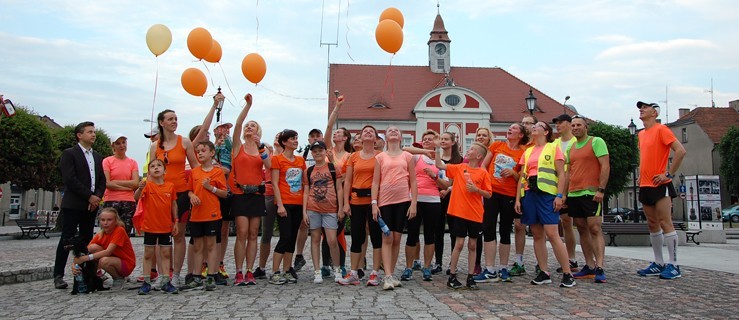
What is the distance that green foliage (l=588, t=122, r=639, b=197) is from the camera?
52.5 m

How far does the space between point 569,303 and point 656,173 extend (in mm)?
2779

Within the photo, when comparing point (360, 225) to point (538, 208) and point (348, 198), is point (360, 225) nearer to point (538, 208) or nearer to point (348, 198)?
point (348, 198)

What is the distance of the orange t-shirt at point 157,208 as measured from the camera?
646 centimetres

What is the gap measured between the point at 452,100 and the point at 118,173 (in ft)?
162

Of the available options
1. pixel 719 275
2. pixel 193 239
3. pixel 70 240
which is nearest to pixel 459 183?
pixel 193 239

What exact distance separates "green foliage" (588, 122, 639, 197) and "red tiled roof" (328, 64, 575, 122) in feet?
14.7

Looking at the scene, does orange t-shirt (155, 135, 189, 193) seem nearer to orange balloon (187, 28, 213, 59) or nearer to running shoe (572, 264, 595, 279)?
orange balloon (187, 28, 213, 59)

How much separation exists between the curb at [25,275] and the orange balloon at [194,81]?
3372 mm

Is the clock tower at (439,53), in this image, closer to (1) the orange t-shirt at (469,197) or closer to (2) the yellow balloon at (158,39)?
(2) the yellow balloon at (158,39)

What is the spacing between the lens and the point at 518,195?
689cm

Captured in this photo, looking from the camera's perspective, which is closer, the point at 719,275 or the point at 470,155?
the point at 470,155

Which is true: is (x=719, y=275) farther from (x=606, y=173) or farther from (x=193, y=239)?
(x=193, y=239)

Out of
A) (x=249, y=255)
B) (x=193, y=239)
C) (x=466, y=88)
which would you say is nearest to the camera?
(x=193, y=239)

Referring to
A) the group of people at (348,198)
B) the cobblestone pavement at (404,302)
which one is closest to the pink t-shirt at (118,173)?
the group of people at (348,198)
